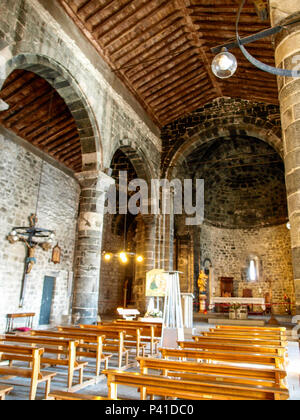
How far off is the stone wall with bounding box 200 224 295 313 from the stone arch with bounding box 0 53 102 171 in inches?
365

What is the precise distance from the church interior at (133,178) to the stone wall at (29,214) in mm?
51

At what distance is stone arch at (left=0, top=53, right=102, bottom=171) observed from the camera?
6.27 metres

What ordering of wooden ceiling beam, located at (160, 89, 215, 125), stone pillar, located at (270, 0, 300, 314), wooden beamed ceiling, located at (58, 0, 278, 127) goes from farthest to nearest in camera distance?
wooden ceiling beam, located at (160, 89, 215, 125)
wooden beamed ceiling, located at (58, 0, 278, 127)
stone pillar, located at (270, 0, 300, 314)

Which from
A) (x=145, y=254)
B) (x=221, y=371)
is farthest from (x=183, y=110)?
(x=221, y=371)

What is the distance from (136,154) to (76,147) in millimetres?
2343

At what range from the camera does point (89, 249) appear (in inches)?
291

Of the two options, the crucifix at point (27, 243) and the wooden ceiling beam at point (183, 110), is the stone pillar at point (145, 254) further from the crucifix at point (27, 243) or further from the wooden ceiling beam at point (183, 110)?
the wooden ceiling beam at point (183, 110)

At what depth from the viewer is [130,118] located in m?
9.90

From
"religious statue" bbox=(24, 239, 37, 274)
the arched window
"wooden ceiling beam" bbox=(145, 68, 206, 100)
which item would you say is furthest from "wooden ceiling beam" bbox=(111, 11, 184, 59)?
the arched window

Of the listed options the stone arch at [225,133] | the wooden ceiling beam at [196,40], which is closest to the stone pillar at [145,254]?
the stone arch at [225,133]

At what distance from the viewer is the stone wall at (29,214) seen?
29.7 feet

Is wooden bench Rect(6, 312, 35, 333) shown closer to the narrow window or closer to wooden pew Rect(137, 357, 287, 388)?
wooden pew Rect(137, 357, 287, 388)

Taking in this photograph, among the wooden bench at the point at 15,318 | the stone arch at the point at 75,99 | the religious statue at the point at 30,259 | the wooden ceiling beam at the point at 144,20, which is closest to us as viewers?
the stone arch at the point at 75,99
